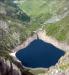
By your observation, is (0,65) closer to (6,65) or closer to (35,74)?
(6,65)

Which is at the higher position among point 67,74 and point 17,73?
point 67,74

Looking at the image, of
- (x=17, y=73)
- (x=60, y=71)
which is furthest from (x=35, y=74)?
(x=60, y=71)

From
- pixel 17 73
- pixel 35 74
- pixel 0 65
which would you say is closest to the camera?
pixel 0 65

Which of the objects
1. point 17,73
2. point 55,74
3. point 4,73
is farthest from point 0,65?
point 55,74

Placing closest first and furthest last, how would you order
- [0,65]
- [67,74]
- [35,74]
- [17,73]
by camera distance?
[67,74] < [0,65] < [17,73] < [35,74]

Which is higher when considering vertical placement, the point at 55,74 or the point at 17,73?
the point at 55,74

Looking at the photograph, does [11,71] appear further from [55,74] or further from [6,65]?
[55,74]

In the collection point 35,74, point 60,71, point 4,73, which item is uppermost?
point 60,71

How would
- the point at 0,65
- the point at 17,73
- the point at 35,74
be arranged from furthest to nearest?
the point at 35,74, the point at 17,73, the point at 0,65

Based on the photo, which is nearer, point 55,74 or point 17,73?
point 55,74
